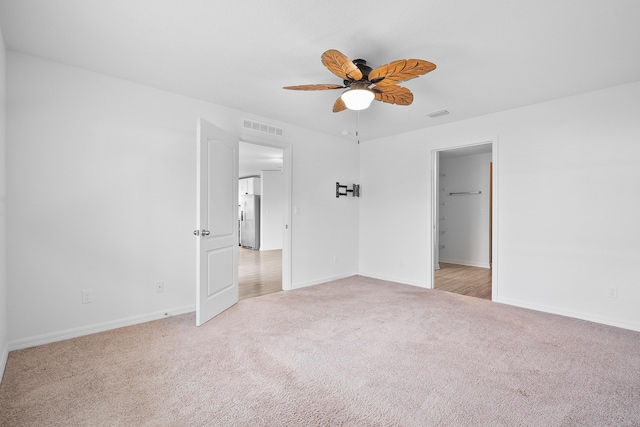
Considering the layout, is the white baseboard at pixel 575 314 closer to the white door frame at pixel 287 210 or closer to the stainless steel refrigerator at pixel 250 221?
the white door frame at pixel 287 210

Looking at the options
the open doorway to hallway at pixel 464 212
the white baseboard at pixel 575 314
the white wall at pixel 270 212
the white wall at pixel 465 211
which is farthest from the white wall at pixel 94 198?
the white wall at pixel 270 212

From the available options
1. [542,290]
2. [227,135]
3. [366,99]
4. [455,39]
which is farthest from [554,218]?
[227,135]

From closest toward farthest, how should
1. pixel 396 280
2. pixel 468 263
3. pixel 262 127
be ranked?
pixel 262 127 < pixel 396 280 < pixel 468 263

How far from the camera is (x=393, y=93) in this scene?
2557 mm

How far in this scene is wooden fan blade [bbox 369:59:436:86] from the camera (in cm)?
198

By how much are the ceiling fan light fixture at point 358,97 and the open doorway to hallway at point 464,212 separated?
392cm

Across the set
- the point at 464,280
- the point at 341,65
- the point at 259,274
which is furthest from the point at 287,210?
the point at 464,280

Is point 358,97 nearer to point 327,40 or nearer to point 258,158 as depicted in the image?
point 327,40

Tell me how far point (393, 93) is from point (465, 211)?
490cm

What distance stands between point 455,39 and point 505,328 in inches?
102

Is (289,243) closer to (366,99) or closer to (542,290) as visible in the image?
(366,99)

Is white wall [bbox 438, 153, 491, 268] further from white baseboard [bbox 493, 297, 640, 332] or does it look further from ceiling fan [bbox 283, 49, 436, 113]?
ceiling fan [bbox 283, 49, 436, 113]

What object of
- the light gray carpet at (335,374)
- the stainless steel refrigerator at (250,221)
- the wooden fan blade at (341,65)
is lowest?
the light gray carpet at (335,374)

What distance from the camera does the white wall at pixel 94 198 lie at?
2484 mm
